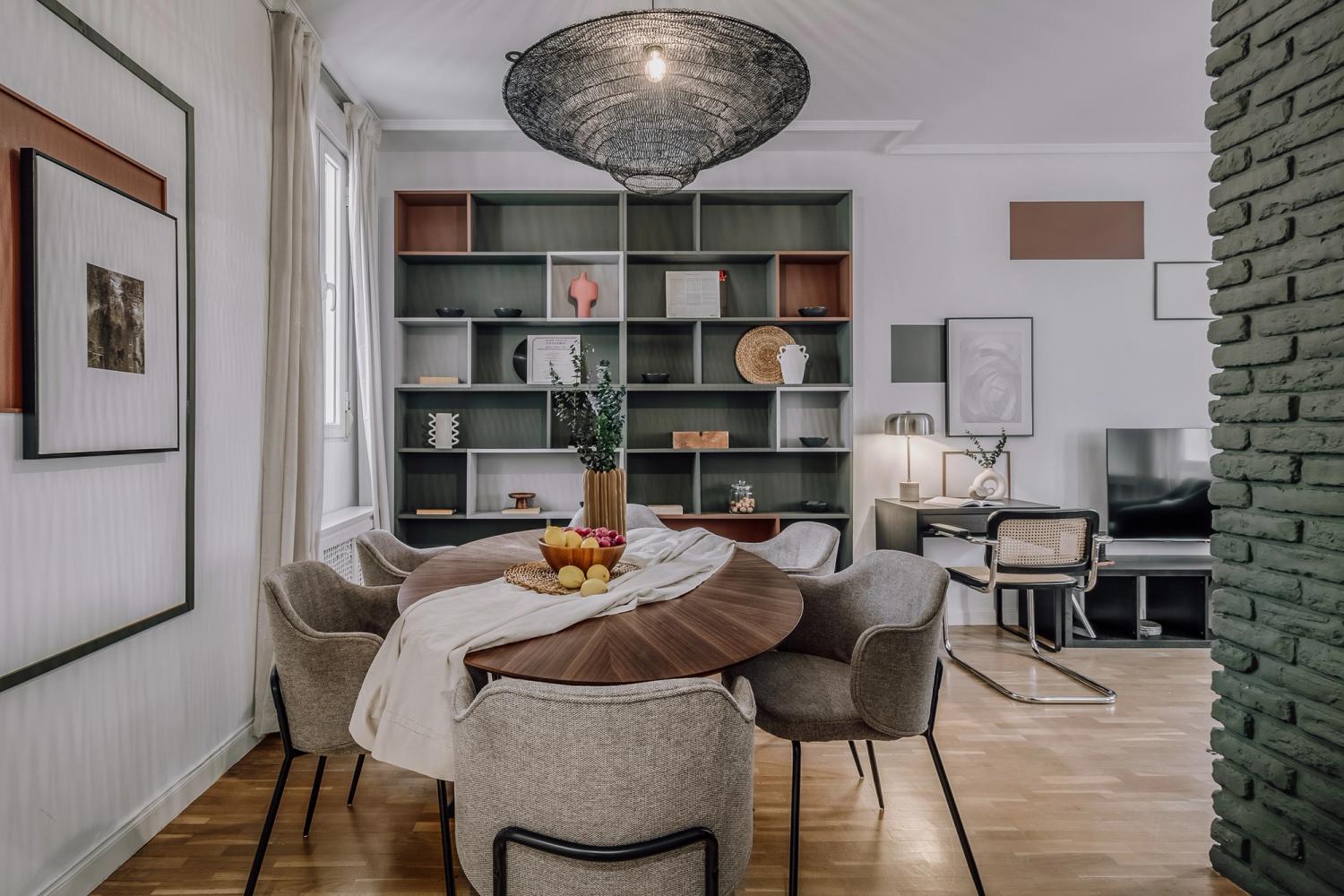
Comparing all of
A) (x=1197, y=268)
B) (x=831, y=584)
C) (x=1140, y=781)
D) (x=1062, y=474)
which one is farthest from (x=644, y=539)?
(x=1197, y=268)

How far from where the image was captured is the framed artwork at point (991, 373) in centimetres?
446

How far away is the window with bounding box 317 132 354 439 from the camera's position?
12.1ft

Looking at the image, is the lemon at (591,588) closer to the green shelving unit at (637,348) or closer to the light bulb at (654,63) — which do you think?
the light bulb at (654,63)

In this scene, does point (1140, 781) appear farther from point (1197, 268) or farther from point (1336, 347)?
point (1197, 268)

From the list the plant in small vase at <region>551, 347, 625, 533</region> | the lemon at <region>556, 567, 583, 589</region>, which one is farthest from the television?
the lemon at <region>556, 567, 583, 589</region>

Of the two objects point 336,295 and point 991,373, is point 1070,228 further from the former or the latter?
point 336,295

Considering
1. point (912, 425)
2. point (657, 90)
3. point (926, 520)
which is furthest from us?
point (912, 425)

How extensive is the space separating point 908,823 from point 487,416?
3.22 meters

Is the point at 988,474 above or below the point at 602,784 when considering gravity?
above

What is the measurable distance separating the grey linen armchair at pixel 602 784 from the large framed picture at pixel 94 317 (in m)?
1.42

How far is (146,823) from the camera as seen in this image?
206cm

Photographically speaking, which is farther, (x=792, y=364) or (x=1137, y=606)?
(x=792, y=364)

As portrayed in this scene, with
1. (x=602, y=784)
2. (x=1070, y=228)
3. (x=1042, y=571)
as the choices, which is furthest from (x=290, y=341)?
(x=1070, y=228)

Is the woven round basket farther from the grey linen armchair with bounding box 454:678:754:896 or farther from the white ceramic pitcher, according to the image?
the grey linen armchair with bounding box 454:678:754:896
